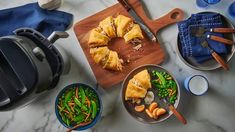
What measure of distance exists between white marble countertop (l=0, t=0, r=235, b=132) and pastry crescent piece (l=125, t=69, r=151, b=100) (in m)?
0.07

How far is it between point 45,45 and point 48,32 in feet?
0.67

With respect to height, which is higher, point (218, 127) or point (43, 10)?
point (43, 10)

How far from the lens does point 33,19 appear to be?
48.9 inches

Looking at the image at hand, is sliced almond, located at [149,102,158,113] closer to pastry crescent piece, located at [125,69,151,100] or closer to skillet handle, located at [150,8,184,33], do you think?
pastry crescent piece, located at [125,69,151,100]

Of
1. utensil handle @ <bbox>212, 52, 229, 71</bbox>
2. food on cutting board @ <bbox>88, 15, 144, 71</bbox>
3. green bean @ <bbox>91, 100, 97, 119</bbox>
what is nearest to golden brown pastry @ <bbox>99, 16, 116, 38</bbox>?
food on cutting board @ <bbox>88, 15, 144, 71</bbox>

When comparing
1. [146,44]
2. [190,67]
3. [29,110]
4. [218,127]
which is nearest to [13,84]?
[29,110]

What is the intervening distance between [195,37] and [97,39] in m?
0.32

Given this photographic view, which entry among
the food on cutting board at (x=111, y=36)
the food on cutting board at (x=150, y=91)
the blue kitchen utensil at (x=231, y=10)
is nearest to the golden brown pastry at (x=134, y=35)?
the food on cutting board at (x=111, y=36)

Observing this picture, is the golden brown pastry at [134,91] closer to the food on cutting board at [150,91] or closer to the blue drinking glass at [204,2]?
the food on cutting board at [150,91]

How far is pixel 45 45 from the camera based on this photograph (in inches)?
41.5

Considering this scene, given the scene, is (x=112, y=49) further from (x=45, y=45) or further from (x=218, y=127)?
(x=218, y=127)

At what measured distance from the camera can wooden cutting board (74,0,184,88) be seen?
1212 millimetres

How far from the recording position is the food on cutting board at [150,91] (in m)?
1.17

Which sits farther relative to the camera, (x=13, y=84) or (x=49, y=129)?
(x=49, y=129)
